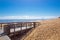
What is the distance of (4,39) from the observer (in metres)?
9.56

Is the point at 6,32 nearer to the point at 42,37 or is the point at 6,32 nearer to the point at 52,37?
the point at 42,37

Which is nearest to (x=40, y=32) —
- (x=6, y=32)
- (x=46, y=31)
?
(x=46, y=31)

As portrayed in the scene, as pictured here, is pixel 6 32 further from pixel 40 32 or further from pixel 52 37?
pixel 52 37

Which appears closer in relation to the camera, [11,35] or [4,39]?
[4,39]

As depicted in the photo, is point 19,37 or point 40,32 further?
point 19,37

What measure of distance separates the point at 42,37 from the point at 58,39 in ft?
5.88

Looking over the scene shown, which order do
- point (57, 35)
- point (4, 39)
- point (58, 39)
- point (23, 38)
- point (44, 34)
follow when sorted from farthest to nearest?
1. point (23, 38)
2. point (44, 34)
3. point (57, 35)
4. point (58, 39)
5. point (4, 39)

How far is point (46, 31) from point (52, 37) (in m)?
1.72

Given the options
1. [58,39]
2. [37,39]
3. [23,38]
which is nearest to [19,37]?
[23,38]

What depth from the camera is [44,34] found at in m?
12.0

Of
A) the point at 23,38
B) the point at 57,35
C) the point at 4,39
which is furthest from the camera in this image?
the point at 23,38

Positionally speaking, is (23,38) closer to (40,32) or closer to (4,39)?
(40,32)

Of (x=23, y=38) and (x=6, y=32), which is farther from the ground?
(x=6, y=32)

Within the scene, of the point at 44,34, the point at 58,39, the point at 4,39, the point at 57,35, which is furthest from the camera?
the point at 44,34
